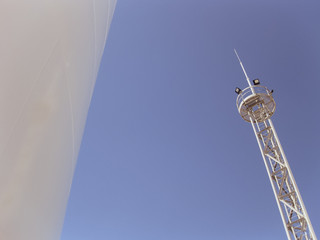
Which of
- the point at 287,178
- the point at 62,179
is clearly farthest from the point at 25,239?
the point at 287,178

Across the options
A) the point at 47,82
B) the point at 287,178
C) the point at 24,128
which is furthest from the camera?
the point at 287,178

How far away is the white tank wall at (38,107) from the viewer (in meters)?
1.39

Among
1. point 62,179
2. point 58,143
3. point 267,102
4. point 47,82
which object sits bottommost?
point 62,179

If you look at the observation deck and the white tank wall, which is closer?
the white tank wall

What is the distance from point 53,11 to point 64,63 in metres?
0.34

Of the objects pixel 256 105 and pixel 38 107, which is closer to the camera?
pixel 38 107

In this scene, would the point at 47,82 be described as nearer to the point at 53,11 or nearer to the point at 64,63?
the point at 64,63

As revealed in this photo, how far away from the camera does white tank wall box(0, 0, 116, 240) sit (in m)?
1.39

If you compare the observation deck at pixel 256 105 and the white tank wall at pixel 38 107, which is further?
the observation deck at pixel 256 105

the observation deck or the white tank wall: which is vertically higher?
the observation deck

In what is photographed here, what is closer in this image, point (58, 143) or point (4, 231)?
point (4, 231)

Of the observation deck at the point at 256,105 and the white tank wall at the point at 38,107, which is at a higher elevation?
the observation deck at the point at 256,105

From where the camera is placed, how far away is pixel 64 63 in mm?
1878

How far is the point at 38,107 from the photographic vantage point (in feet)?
5.34
